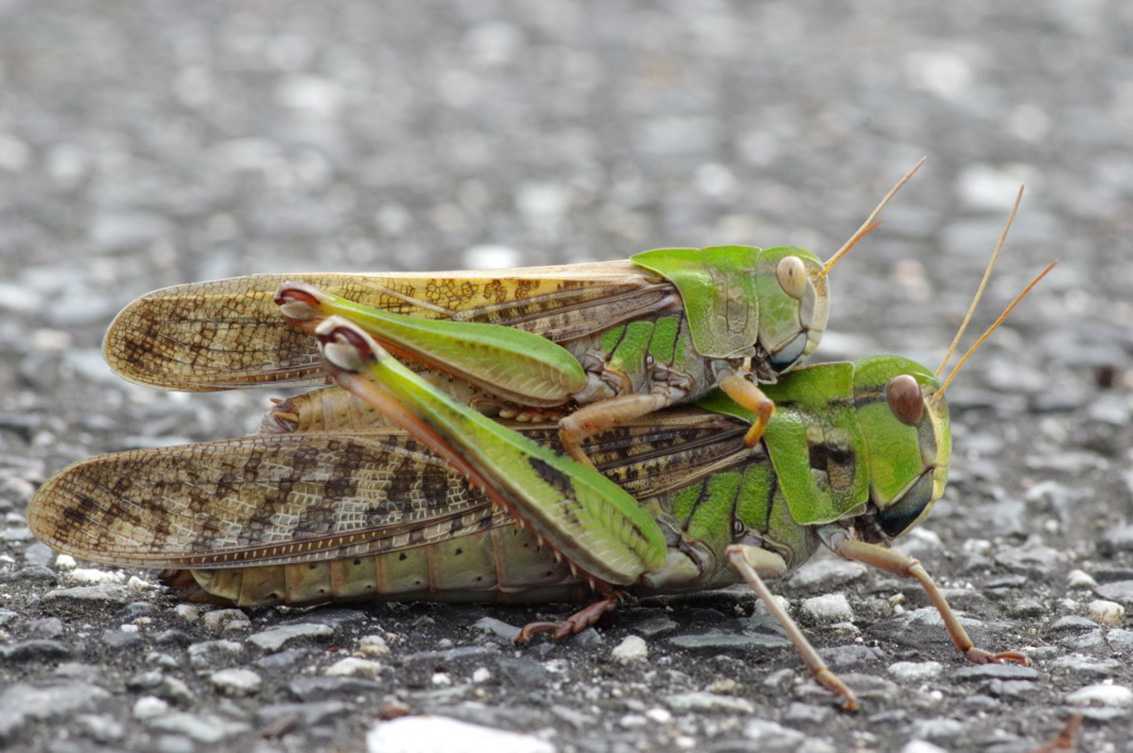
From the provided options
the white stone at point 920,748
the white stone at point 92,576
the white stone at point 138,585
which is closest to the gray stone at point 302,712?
the white stone at point 138,585

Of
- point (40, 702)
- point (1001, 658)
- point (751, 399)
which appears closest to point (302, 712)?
point (40, 702)

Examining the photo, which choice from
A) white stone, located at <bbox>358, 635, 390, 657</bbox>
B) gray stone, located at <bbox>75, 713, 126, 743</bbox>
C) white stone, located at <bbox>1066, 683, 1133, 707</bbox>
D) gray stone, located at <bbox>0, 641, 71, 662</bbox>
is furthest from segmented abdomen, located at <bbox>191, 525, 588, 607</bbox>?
white stone, located at <bbox>1066, 683, 1133, 707</bbox>

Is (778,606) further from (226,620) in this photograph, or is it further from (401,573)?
(226,620)

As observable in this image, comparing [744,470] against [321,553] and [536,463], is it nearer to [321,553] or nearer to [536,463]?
[536,463]

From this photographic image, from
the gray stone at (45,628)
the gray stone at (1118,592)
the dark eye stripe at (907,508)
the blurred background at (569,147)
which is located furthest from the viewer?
the blurred background at (569,147)

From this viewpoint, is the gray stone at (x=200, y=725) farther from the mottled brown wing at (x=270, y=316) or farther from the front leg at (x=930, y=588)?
the front leg at (x=930, y=588)

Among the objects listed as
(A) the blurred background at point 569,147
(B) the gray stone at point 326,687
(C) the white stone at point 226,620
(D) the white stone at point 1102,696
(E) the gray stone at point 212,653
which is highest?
(A) the blurred background at point 569,147
